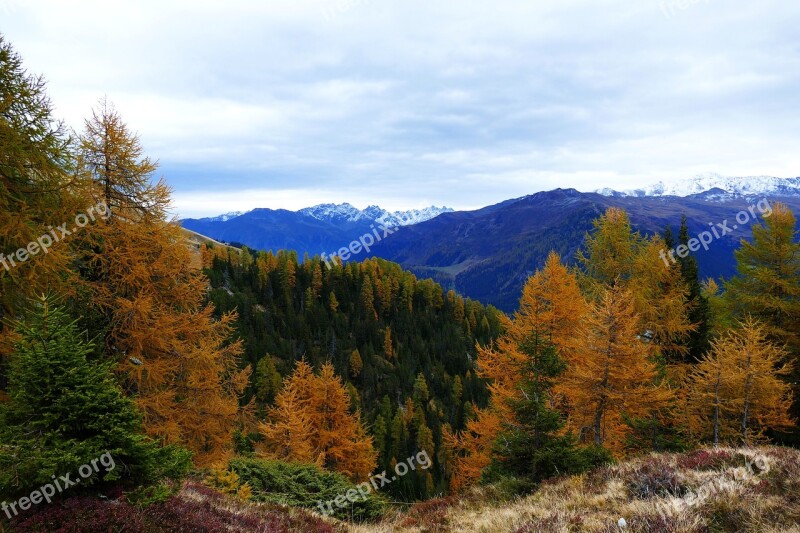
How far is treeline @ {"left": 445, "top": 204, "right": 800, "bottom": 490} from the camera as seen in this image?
1188 centimetres

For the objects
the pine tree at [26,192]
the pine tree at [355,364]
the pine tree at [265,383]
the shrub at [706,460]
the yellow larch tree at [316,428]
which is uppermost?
the pine tree at [26,192]

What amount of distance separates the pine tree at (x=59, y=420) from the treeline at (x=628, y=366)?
351 inches

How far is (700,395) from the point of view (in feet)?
54.1

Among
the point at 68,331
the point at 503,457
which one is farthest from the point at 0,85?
the point at 503,457

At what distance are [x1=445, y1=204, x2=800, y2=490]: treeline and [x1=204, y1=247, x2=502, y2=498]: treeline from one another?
58.3 meters

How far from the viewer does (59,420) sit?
19.3 ft

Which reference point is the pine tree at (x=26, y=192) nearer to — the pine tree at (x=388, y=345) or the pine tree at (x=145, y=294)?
the pine tree at (x=145, y=294)

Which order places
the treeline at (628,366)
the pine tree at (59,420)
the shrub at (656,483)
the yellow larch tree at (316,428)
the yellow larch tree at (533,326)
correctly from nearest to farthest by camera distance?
the pine tree at (59,420), the shrub at (656,483), the treeline at (628,366), the yellow larch tree at (533,326), the yellow larch tree at (316,428)

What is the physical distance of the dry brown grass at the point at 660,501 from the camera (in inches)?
211

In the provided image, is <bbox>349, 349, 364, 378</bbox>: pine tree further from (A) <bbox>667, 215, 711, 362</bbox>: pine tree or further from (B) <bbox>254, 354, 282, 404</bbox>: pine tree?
(A) <bbox>667, 215, 711, 362</bbox>: pine tree

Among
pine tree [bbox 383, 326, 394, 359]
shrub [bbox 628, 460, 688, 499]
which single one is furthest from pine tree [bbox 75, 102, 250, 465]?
pine tree [bbox 383, 326, 394, 359]

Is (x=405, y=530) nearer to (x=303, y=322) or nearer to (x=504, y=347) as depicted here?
(x=504, y=347)

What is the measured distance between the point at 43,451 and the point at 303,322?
347 feet

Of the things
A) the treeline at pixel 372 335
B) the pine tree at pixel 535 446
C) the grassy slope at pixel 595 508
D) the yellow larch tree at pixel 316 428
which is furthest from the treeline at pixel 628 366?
the treeline at pixel 372 335
